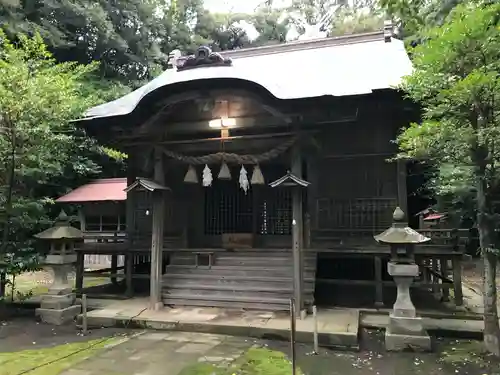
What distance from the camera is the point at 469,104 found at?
5.32 meters

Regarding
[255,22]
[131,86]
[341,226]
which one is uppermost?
[255,22]

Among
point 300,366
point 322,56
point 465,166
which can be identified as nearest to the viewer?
point 300,366

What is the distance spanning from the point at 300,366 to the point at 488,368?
7.97ft

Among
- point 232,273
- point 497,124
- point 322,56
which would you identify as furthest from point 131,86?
point 497,124

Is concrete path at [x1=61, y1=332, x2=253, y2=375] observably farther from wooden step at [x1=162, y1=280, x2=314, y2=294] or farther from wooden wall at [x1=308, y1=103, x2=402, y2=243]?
wooden wall at [x1=308, y1=103, x2=402, y2=243]

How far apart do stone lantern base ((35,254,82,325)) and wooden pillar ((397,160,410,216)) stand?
7068 millimetres

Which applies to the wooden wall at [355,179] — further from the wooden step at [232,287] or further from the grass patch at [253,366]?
the grass patch at [253,366]

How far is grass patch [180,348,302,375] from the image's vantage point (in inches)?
205

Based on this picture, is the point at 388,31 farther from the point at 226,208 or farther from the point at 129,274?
the point at 129,274

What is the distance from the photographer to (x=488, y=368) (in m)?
5.23

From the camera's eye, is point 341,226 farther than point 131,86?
No

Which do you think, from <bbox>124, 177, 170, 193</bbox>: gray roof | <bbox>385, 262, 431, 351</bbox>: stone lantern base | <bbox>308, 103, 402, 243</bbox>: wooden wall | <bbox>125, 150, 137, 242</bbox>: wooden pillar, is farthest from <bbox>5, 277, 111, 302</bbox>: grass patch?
<bbox>385, 262, 431, 351</bbox>: stone lantern base

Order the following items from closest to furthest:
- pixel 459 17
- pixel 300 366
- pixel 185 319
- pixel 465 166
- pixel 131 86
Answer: pixel 459 17, pixel 300 366, pixel 465 166, pixel 185 319, pixel 131 86

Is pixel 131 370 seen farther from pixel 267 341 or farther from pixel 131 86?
pixel 131 86
